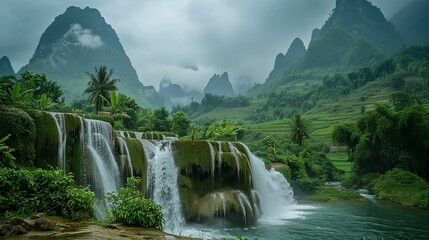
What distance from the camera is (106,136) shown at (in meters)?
16.0

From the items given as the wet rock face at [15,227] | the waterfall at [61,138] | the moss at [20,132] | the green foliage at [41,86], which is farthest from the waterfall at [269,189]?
the green foliage at [41,86]

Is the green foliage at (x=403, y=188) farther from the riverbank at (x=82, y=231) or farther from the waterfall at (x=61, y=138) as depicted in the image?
the waterfall at (x=61, y=138)

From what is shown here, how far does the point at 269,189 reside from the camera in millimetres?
23359

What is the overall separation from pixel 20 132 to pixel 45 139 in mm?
1212

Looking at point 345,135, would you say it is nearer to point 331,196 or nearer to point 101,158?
point 331,196

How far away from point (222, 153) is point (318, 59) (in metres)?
158

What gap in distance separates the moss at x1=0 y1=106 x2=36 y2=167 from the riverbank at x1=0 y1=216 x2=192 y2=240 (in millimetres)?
4788

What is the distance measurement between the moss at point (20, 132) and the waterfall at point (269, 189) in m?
13.0

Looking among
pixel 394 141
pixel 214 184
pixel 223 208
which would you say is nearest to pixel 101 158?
pixel 214 184

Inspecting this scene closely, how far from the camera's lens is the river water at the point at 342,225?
1606 cm

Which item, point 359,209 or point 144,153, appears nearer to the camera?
point 144,153

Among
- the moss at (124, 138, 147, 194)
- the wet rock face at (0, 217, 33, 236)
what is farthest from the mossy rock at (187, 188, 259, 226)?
the wet rock face at (0, 217, 33, 236)

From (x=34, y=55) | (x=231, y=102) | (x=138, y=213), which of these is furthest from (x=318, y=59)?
(x=138, y=213)

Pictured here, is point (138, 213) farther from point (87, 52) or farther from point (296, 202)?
point (87, 52)
